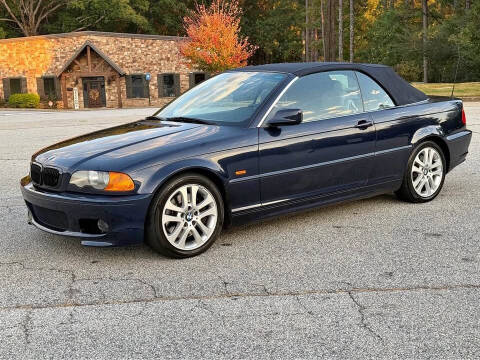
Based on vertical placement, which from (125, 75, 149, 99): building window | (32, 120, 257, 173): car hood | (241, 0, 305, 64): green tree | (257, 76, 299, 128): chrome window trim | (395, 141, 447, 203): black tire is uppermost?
(241, 0, 305, 64): green tree

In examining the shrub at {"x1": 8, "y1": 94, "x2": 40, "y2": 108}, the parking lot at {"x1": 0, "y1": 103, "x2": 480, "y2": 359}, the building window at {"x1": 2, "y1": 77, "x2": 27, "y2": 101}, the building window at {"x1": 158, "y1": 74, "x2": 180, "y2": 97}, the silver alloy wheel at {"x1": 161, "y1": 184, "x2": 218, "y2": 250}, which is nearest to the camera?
the parking lot at {"x1": 0, "y1": 103, "x2": 480, "y2": 359}

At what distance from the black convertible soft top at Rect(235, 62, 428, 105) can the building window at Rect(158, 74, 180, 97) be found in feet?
128

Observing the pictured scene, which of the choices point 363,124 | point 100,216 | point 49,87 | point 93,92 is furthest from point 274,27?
point 100,216

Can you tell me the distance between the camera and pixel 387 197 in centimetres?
700

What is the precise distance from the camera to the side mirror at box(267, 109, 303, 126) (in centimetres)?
525

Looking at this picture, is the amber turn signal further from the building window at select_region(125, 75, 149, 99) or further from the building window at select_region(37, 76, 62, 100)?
the building window at select_region(125, 75, 149, 99)

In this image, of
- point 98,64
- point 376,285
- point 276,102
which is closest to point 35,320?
point 376,285

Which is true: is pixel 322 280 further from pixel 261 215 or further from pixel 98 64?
pixel 98 64

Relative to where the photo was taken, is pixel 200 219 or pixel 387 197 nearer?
pixel 200 219

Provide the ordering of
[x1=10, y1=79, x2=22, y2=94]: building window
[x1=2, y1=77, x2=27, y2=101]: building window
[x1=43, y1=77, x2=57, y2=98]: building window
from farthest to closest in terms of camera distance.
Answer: [x1=10, y1=79, x2=22, y2=94]: building window → [x1=2, y1=77, x2=27, y2=101]: building window → [x1=43, y1=77, x2=57, y2=98]: building window

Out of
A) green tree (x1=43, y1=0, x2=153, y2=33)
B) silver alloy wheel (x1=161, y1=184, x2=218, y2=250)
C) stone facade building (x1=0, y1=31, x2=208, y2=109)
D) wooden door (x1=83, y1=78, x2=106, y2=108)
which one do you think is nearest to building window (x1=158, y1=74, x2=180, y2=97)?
stone facade building (x1=0, y1=31, x2=208, y2=109)

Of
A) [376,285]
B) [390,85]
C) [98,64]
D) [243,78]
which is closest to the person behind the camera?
[376,285]

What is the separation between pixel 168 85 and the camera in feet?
147

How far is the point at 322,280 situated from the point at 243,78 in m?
2.52
